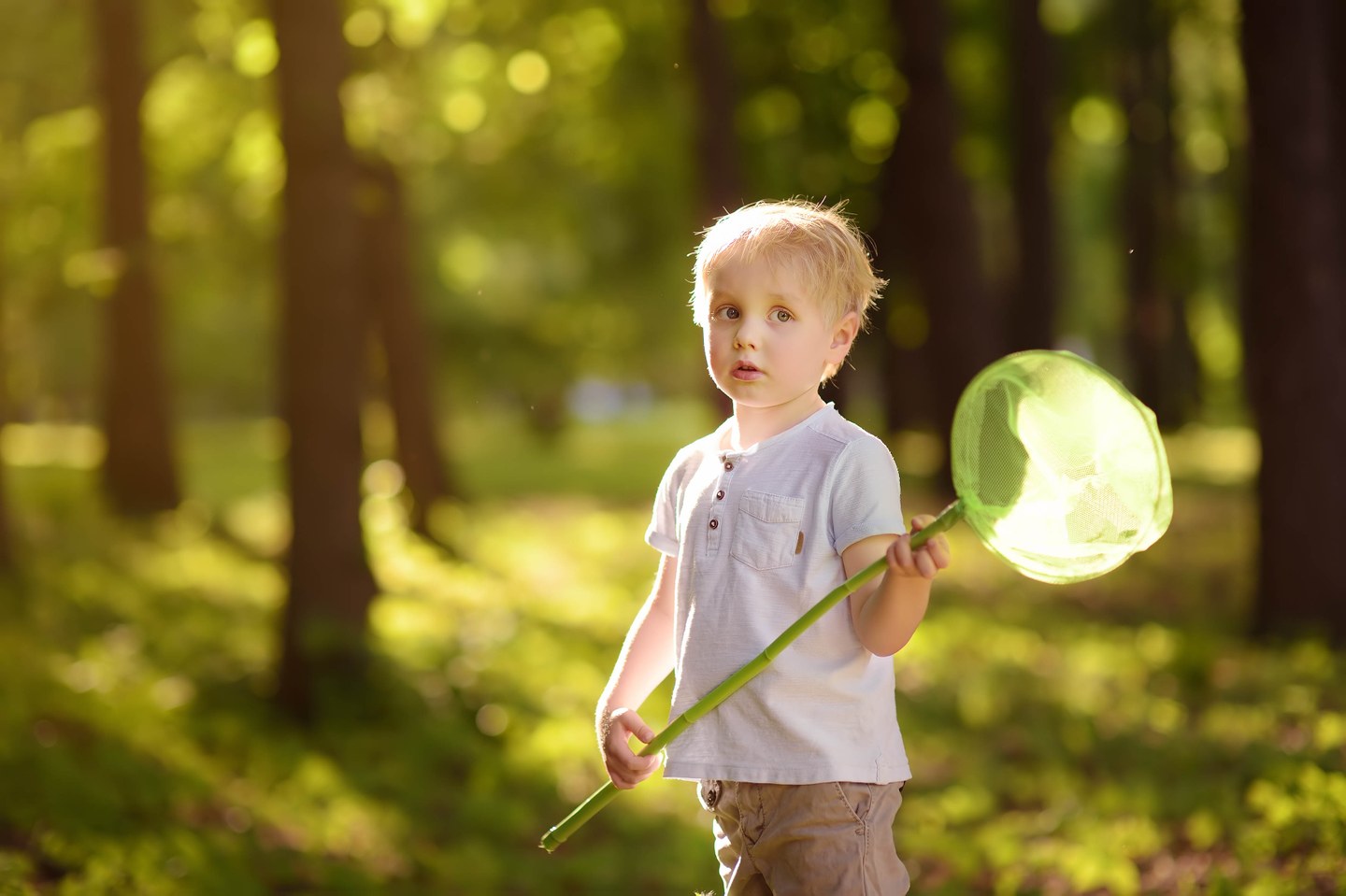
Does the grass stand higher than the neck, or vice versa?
the neck

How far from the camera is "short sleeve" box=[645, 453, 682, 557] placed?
2.87m

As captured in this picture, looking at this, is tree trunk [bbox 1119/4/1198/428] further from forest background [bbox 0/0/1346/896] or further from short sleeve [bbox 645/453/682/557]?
short sleeve [bbox 645/453/682/557]

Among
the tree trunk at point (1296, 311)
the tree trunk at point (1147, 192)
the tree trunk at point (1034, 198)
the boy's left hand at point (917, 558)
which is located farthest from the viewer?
the tree trunk at point (1147, 192)

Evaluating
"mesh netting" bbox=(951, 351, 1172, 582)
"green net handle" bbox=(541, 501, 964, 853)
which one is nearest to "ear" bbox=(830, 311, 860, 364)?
"mesh netting" bbox=(951, 351, 1172, 582)

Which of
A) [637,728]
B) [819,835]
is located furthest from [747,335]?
[819,835]

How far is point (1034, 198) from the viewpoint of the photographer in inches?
760

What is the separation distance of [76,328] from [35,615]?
115 ft

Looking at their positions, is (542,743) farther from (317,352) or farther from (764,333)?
(764,333)

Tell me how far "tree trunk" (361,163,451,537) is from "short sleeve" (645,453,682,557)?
12448 millimetres

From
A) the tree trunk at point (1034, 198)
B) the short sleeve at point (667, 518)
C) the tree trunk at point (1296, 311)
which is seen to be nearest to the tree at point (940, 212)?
the tree trunk at point (1034, 198)

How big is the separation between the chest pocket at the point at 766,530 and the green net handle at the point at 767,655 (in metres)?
0.13

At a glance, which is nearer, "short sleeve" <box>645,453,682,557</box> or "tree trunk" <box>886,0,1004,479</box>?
"short sleeve" <box>645,453,682,557</box>

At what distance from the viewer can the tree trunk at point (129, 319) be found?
15.8 m

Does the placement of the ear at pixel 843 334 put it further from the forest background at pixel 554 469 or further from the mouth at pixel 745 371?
the forest background at pixel 554 469
